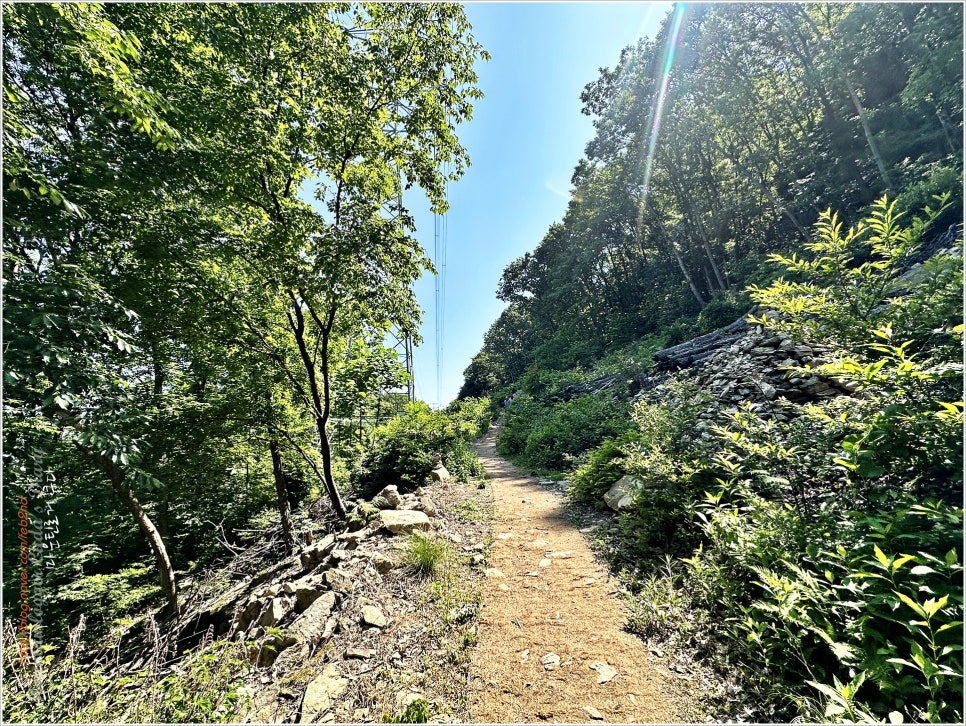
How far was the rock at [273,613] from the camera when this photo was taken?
337 cm

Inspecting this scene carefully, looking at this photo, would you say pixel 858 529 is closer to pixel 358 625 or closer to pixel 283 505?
pixel 358 625

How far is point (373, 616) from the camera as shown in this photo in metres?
3.23

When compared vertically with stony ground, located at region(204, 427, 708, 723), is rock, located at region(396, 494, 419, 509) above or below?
above

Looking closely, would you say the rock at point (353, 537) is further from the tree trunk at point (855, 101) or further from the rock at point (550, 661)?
the tree trunk at point (855, 101)

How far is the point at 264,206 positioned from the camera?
4.50m

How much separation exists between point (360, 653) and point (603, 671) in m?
1.88

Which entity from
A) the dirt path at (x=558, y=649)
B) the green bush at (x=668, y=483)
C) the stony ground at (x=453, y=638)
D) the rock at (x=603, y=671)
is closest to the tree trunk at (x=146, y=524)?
the stony ground at (x=453, y=638)

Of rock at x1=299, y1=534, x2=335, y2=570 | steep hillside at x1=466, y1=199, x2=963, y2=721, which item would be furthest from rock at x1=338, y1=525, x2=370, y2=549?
steep hillside at x1=466, y1=199, x2=963, y2=721

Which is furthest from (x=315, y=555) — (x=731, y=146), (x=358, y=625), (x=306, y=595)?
(x=731, y=146)

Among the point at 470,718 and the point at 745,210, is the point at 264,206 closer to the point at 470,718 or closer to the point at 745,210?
the point at 470,718

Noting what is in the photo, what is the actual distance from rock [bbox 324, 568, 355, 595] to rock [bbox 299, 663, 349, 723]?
41.7 inches

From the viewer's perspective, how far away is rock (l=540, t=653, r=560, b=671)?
8.35 feet

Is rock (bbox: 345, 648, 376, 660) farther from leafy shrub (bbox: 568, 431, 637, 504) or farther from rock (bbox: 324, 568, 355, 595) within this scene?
leafy shrub (bbox: 568, 431, 637, 504)

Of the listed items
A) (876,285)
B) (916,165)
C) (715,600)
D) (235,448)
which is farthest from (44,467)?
(916,165)
